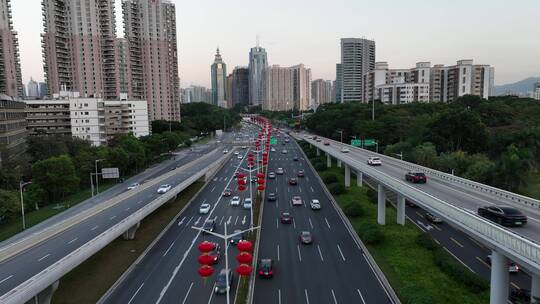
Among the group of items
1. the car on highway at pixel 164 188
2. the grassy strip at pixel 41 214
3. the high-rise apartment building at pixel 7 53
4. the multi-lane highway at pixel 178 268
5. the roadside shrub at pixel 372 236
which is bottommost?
the multi-lane highway at pixel 178 268

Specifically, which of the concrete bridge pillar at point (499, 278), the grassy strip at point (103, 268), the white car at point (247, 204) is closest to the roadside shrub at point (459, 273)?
the concrete bridge pillar at point (499, 278)

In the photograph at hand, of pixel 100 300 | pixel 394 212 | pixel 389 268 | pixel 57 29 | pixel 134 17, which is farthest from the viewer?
pixel 134 17

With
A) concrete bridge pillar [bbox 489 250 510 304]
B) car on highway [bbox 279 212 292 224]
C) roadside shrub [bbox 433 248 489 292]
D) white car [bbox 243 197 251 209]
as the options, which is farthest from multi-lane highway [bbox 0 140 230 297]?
roadside shrub [bbox 433 248 489 292]

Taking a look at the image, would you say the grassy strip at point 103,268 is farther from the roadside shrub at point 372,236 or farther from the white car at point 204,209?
the roadside shrub at point 372,236

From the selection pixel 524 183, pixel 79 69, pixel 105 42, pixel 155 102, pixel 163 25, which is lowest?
pixel 524 183

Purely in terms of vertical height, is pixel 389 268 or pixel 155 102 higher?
pixel 155 102

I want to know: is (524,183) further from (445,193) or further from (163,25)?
(163,25)

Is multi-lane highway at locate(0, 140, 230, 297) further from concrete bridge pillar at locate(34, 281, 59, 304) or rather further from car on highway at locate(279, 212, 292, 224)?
car on highway at locate(279, 212, 292, 224)

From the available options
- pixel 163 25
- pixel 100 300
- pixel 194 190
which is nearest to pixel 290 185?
pixel 194 190
